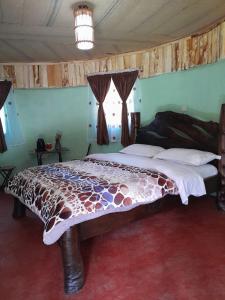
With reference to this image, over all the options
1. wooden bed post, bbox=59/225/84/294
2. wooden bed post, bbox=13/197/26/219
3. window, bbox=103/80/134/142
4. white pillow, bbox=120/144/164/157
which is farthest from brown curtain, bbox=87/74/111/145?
wooden bed post, bbox=59/225/84/294

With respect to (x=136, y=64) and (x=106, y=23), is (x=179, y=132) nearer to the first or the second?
(x=136, y=64)

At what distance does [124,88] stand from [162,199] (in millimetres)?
2314

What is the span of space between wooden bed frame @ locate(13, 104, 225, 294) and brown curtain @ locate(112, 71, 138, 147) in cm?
31

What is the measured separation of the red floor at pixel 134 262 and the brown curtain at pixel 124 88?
69.6 inches

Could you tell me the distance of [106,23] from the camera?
9.11 ft

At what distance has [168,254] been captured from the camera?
2.11m

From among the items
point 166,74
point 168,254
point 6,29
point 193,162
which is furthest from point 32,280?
point 166,74

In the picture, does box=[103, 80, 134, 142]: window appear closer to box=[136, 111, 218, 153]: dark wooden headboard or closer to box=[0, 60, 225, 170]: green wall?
box=[0, 60, 225, 170]: green wall

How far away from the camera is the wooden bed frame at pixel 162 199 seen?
5.82ft

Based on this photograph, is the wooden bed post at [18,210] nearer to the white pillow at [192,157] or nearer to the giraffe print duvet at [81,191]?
the giraffe print duvet at [81,191]

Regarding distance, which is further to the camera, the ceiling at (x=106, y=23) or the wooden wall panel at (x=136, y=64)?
the wooden wall panel at (x=136, y=64)

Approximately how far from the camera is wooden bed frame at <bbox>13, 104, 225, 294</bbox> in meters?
1.77

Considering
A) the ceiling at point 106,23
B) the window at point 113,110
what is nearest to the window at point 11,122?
the ceiling at point 106,23

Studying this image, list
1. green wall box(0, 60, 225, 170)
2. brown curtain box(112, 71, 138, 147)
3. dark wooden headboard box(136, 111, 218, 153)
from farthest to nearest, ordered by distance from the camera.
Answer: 1. brown curtain box(112, 71, 138, 147)
2. green wall box(0, 60, 225, 170)
3. dark wooden headboard box(136, 111, 218, 153)
